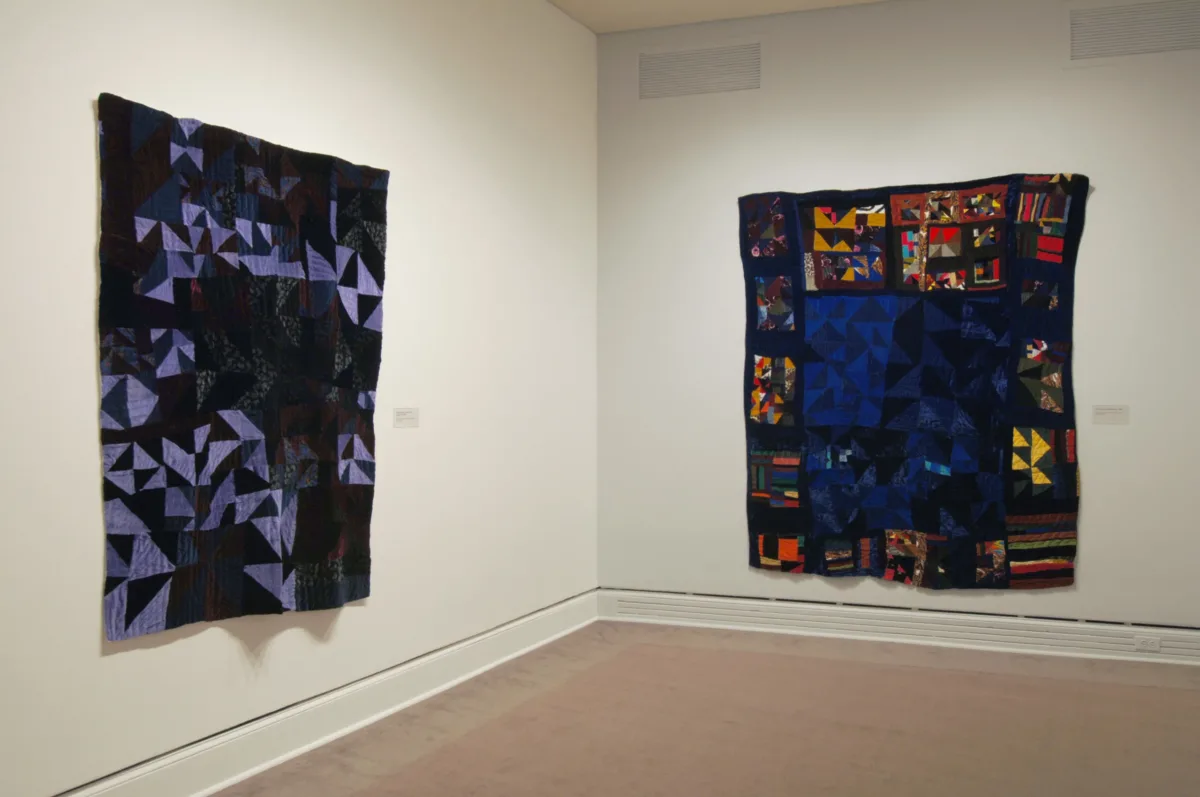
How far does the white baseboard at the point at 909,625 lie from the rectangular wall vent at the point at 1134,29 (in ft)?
8.00

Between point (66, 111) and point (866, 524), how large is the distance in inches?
141

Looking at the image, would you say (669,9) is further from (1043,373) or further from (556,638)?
(556,638)


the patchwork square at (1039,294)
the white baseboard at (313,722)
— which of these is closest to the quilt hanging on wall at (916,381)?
the patchwork square at (1039,294)

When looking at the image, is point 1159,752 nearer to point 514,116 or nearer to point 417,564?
point 417,564

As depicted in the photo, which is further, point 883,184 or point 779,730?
point 883,184

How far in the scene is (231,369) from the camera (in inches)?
117

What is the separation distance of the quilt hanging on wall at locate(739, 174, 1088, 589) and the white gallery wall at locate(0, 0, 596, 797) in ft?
3.07

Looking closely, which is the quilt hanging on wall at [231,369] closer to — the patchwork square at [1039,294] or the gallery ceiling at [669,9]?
the gallery ceiling at [669,9]

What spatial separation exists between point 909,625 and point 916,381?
109cm

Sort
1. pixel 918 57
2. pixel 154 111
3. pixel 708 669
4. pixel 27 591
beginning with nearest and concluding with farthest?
1. pixel 27 591
2. pixel 154 111
3. pixel 708 669
4. pixel 918 57

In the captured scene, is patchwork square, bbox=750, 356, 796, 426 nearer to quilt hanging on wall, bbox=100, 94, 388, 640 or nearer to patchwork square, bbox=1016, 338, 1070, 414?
patchwork square, bbox=1016, 338, 1070, 414

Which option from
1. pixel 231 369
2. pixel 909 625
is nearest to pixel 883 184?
pixel 909 625

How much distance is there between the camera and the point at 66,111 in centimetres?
253

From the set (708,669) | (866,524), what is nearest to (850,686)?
(708,669)
